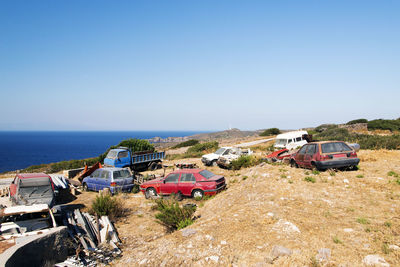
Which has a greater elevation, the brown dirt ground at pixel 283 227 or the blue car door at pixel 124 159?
the blue car door at pixel 124 159

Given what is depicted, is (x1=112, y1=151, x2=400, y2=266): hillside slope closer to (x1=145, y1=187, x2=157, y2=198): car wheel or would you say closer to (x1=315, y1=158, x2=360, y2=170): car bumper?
(x1=315, y1=158, x2=360, y2=170): car bumper

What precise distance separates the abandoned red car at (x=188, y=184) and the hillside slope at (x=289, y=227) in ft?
3.12

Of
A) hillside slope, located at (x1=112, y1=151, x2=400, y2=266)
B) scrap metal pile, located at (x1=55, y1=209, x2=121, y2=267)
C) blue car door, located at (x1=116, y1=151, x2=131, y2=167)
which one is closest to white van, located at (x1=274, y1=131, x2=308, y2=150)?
hillside slope, located at (x1=112, y1=151, x2=400, y2=266)

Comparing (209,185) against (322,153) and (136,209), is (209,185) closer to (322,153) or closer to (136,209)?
(136,209)

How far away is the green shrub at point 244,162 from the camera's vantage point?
52.2 ft

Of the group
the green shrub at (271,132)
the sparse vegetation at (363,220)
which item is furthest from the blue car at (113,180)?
the green shrub at (271,132)

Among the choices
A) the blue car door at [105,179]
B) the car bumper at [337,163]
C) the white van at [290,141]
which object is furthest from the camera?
the white van at [290,141]

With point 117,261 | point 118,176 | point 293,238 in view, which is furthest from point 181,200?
point 293,238

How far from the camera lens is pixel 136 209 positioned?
10.5m

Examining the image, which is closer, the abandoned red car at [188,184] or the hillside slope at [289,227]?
the hillside slope at [289,227]

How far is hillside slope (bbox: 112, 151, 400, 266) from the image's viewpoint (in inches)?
186

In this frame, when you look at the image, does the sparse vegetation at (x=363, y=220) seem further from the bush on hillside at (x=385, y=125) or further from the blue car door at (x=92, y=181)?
the bush on hillside at (x=385, y=125)

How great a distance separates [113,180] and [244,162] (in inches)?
336

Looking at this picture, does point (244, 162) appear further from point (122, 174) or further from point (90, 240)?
point (90, 240)
